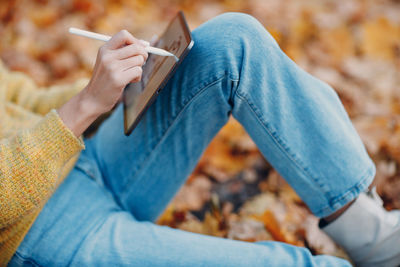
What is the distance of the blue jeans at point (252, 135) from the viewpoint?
2.29 feet

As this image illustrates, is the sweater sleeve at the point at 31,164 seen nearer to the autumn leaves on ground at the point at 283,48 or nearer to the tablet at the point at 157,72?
the tablet at the point at 157,72

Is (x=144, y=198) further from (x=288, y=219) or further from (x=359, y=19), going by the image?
(x=359, y=19)

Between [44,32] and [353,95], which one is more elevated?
[44,32]

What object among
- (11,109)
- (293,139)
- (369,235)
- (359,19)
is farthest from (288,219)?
(359,19)

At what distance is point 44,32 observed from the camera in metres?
1.69

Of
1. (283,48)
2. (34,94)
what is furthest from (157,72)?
(283,48)

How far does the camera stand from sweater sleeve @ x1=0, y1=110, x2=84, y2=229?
0.63m

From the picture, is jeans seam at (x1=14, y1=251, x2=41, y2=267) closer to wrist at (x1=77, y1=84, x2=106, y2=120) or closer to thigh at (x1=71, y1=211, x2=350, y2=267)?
thigh at (x1=71, y1=211, x2=350, y2=267)

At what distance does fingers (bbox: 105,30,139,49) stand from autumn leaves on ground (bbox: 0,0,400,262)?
62cm

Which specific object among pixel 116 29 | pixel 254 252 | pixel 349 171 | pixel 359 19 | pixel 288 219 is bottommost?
pixel 288 219

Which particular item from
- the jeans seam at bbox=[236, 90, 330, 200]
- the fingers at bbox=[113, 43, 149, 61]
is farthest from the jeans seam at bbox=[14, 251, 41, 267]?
the jeans seam at bbox=[236, 90, 330, 200]

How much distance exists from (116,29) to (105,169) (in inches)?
41.1

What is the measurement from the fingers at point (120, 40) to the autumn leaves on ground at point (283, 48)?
0.62 metres

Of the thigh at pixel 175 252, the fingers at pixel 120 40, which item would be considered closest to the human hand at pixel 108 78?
the fingers at pixel 120 40
